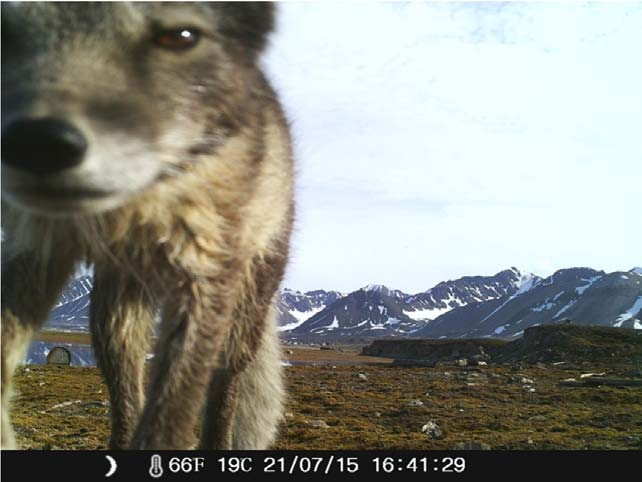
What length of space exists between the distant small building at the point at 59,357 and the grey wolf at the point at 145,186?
1909 centimetres

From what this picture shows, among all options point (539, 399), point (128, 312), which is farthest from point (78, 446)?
point (539, 399)

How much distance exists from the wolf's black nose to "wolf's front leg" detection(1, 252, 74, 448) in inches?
36.1

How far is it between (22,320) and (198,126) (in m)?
1.21

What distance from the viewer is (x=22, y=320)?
2.48 metres

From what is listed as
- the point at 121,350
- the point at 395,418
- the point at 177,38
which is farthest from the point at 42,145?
the point at 395,418

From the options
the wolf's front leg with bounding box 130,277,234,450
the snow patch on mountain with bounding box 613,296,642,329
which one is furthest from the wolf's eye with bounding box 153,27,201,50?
the snow patch on mountain with bounding box 613,296,642,329

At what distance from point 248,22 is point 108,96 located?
75 cm

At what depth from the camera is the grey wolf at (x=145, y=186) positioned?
1642mm

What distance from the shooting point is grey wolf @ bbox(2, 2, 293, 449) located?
1642mm

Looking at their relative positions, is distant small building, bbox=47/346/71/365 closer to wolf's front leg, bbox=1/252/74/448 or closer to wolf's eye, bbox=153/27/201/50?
wolf's front leg, bbox=1/252/74/448

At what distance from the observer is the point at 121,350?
10.5 feet

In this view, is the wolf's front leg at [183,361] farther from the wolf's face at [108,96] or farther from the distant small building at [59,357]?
the distant small building at [59,357]

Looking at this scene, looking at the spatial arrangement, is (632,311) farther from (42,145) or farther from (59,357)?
(42,145)
